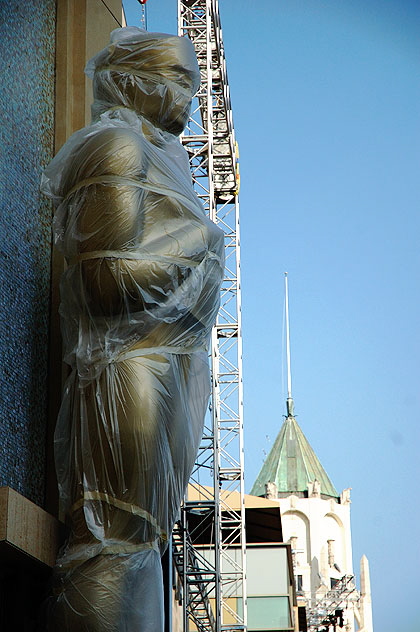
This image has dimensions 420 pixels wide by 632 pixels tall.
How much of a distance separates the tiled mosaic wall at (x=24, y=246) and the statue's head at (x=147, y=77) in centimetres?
87

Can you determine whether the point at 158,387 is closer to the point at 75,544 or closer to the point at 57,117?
the point at 75,544

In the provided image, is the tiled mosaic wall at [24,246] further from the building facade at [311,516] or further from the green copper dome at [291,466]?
the green copper dome at [291,466]

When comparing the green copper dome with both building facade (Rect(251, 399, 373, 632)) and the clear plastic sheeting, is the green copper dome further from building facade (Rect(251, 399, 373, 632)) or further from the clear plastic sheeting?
the clear plastic sheeting

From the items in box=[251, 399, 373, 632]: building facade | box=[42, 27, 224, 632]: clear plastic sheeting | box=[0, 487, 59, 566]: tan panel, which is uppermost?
box=[251, 399, 373, 632]: building facade

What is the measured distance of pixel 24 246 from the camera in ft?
35.4

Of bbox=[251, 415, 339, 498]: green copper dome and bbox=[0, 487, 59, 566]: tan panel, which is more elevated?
bbox=[251, 415, 339, 498]: green copper dome

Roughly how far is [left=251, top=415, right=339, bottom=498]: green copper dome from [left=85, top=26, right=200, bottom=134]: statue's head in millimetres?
109938

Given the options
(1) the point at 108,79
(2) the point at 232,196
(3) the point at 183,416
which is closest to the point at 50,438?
(3) the point at 183,416

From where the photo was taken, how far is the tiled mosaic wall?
10055 millimetres

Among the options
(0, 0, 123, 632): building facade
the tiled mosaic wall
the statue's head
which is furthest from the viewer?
the statue's head

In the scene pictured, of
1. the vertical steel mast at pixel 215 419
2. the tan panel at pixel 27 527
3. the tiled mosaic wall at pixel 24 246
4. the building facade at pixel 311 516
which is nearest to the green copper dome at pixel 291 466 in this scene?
the building facade at pixel 311 516

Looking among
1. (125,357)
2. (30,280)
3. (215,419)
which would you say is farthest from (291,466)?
(125,357)

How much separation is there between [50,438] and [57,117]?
12.3 feet

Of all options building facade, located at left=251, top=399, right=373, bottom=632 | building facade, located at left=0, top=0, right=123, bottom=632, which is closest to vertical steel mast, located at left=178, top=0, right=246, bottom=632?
building facade, located at left=0, top=0, right=123, bottom=632
